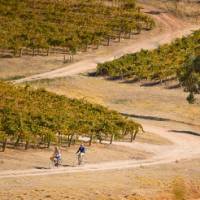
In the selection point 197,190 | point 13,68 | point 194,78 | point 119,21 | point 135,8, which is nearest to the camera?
point 197,190

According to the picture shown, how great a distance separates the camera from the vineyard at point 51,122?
55562mm

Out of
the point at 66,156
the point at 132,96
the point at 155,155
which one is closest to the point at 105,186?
the point at 66,156

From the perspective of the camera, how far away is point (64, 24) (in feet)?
502

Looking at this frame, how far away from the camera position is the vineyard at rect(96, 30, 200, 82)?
111 m

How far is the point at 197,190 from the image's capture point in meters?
46.9

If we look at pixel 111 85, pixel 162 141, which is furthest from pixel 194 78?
pixel 111 85

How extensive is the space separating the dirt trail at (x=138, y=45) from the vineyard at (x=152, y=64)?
5.09 meters

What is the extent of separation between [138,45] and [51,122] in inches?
3357

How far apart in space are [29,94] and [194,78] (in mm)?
22231

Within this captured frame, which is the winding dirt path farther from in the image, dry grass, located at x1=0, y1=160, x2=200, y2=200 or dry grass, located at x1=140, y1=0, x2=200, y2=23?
dry grass, located at x1=140, y1=0, x2=200, y2=23

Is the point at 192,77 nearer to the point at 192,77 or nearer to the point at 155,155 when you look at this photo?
the point at 192,77

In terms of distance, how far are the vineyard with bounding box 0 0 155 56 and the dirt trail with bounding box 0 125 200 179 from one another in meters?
59.4

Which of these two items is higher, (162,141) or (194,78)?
(194,78)

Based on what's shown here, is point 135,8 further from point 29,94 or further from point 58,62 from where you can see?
point 29,94
